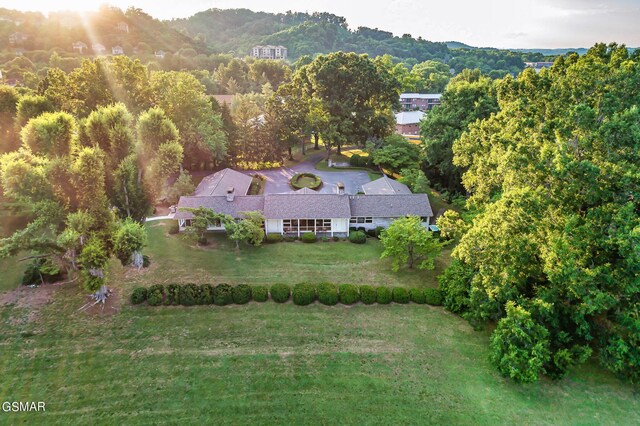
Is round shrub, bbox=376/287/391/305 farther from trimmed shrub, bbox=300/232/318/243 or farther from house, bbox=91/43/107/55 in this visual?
house, bbox=91/43/107/55

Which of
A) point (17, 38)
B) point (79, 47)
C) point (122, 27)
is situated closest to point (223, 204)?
point (79, 47)

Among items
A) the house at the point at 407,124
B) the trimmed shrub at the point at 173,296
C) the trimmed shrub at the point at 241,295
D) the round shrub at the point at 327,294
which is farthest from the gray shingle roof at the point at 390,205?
the house at the point at 407,124

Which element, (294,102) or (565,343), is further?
(294,102)

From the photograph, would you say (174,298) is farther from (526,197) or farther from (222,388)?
(526,197)

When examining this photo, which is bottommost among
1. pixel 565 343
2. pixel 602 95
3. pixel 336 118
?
pixel 565 343

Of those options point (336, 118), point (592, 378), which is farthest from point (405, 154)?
point (592, 378)

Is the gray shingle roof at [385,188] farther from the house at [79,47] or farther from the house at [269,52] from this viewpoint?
the house at [269,52]

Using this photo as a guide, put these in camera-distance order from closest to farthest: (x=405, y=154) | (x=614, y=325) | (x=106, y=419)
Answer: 1. (x=106, y=419)
2. (x=614, y=325)
3. (x=405, y=154)
